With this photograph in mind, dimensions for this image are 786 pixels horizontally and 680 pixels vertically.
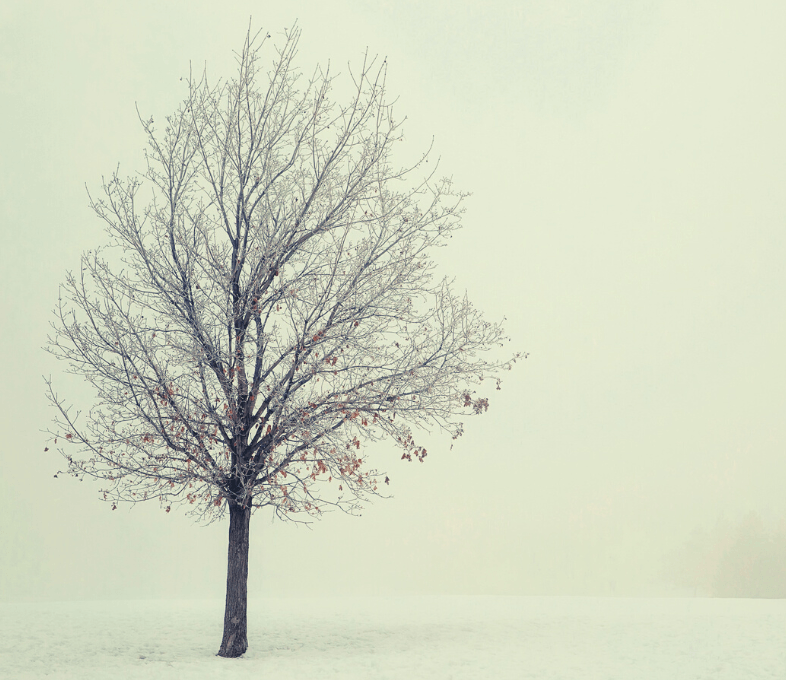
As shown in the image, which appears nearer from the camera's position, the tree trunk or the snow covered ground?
the snow covered ground

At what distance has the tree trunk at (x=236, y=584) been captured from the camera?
12.3 meters

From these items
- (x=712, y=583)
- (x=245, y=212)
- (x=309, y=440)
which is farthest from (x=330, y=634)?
(x=712, y=583)

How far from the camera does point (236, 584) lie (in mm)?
12445

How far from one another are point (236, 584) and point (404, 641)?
3623 mm

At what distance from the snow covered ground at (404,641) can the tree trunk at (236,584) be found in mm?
341

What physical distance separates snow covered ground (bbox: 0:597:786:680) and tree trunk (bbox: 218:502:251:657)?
0.34m

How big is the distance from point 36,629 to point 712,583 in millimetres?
36537

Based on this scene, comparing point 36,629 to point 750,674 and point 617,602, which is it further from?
point 617,602

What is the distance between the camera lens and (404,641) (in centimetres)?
1375

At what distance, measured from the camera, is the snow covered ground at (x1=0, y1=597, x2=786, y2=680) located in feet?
37.3

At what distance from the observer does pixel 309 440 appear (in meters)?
12.2

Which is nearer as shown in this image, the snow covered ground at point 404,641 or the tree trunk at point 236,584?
the snow covered ground at point 404,641

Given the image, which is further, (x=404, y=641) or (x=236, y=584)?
(x=404, y=641)

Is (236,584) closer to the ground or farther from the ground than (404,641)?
farther from the ground
